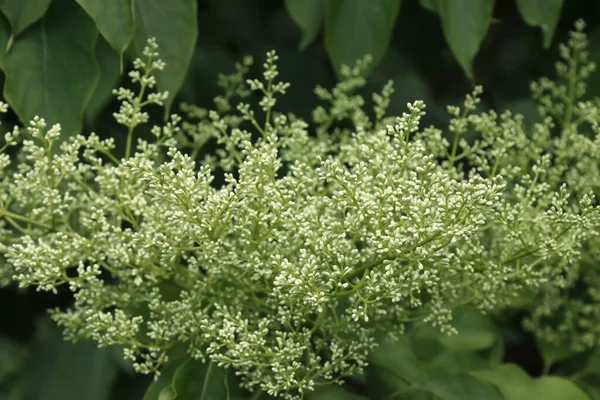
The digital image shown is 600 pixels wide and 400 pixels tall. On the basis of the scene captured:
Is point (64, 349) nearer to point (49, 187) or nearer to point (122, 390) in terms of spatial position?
point (122, 390)

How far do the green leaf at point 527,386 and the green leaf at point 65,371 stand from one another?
685 mm

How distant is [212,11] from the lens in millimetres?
1630

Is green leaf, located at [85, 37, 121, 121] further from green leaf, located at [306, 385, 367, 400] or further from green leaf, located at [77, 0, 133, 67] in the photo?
green leaf, located at [306, 385, 367, 400]

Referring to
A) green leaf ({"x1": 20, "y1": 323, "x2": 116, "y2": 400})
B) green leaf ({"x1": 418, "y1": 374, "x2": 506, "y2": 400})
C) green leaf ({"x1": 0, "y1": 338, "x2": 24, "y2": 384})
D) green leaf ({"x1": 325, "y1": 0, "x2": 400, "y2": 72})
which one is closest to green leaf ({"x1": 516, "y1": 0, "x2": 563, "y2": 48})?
green leaf ({"x1": 325, "y1": 0, "x2": 400, "y2": 72})

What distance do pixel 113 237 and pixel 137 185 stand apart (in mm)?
75

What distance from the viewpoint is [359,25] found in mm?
1296

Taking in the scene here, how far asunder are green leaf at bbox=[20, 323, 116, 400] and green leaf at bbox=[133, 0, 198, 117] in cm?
59

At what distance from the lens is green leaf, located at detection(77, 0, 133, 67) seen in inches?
40.0

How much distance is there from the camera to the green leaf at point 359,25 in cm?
128

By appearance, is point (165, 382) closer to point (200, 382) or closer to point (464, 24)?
point (200, 382)

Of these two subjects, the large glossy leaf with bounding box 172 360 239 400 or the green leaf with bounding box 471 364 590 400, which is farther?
the green leaf with bounding box 471 364 590 400

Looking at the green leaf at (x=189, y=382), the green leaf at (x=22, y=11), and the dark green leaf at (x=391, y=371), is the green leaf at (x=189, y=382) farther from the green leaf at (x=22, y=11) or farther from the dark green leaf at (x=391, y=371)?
the green leaf at (x=22, y=11)

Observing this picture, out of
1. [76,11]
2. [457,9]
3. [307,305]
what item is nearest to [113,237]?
[307,305]

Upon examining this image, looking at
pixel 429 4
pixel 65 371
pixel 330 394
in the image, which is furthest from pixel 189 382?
pixel 429 4
